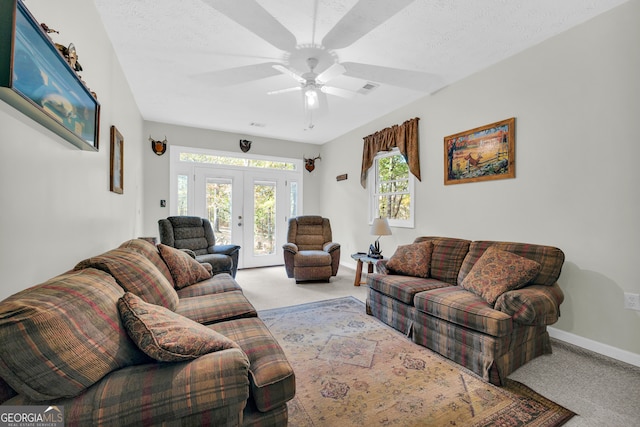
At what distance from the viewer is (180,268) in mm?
2379

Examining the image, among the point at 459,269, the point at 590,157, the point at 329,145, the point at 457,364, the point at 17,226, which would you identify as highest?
the point at 329,145

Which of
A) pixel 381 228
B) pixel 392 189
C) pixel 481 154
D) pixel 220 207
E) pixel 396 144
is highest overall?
pixel 396 144

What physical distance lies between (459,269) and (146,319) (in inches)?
101

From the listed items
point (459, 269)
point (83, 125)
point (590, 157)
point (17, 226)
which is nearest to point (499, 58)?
point (590, 157)

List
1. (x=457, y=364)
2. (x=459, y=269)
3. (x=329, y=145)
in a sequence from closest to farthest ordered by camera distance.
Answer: (x=457, y=364), (x=459, y=269), (x=329, y=145)

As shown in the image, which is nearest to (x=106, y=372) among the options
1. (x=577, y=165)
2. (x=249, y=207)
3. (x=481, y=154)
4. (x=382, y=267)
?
(x=382, y=267)

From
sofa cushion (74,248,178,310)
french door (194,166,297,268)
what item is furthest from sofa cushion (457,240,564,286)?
french door (194,166,297,268)

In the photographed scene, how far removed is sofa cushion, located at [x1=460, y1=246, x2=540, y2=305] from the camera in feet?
6.63

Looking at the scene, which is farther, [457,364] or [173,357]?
[457,364]

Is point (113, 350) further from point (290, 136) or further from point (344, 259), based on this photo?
point (290, 136)

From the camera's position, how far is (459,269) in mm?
2666

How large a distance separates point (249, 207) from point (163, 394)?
4674 millimetres

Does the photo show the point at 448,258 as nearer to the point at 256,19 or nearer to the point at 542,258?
the point at 542,258

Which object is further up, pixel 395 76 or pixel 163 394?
pixel 395 76
